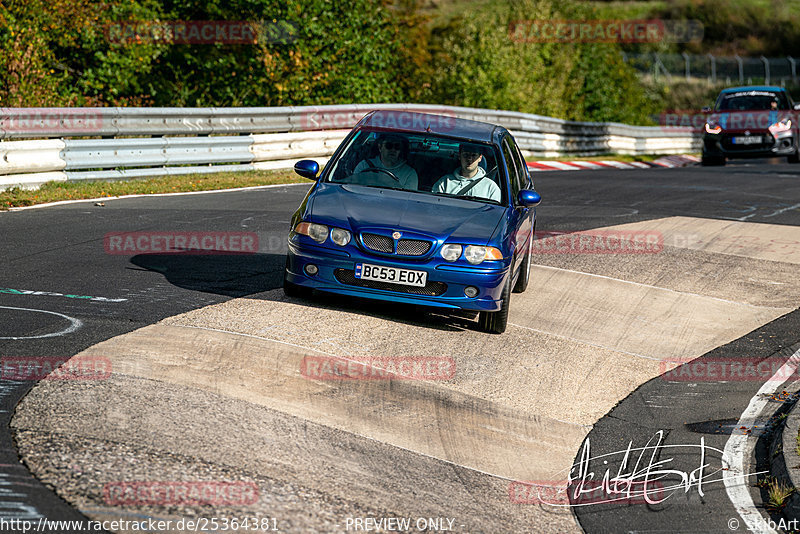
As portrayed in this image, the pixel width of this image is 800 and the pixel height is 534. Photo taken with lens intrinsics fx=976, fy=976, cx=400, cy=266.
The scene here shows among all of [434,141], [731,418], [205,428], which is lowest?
[731,418]

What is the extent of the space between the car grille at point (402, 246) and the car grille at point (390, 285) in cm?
25

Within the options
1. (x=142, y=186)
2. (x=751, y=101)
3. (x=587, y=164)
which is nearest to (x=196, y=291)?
(x=142, y=186)

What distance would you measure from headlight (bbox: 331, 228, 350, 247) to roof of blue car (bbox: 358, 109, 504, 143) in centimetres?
150

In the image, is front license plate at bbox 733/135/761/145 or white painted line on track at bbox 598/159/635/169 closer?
front license plate at bbox 733/135/761/145


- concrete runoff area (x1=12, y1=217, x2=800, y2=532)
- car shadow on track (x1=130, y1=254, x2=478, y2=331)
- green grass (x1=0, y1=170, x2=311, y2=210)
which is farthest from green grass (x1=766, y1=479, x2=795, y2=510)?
green grass (x1=0, y1=170, x2=311, y2=210)

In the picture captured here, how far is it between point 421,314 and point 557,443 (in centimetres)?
246

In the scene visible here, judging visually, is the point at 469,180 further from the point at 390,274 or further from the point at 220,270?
the point at 220,270

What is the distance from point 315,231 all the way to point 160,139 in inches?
360

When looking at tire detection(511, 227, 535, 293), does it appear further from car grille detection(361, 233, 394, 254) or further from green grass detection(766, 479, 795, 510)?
green grass detection(766, 479, 795, 510)

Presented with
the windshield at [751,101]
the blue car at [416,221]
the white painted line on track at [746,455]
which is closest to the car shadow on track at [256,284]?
the blue car at [416,221]

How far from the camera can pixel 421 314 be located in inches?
332

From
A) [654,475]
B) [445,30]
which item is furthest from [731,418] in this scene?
[445,30]

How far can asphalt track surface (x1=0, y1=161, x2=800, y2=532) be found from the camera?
17.2 feet

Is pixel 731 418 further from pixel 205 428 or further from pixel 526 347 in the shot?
pixel 205 428
